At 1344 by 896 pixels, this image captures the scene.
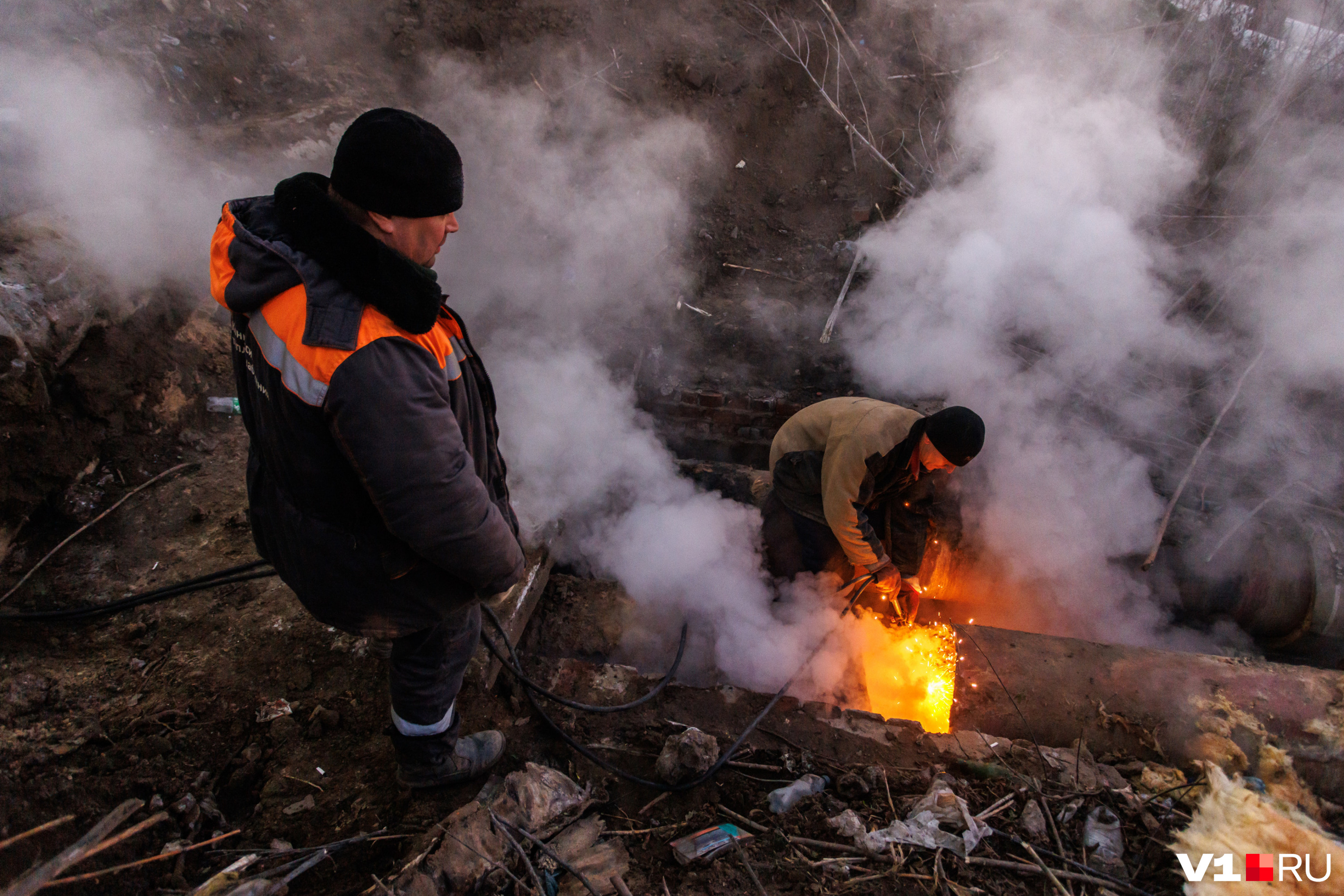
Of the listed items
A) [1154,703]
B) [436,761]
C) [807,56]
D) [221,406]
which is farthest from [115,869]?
[807,56]

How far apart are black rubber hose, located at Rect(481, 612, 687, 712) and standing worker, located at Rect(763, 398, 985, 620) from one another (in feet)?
4.57

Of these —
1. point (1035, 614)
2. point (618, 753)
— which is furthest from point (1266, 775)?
point (618, 753)

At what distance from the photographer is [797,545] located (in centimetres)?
447

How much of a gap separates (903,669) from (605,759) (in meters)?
2.33

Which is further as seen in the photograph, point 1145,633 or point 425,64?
point 425,64

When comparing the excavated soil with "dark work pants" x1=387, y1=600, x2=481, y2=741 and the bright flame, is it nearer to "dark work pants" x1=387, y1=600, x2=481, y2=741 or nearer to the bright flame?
"dark work pants" x1=387, y1=600, x2=481, y2=741

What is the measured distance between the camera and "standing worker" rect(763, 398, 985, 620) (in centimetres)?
348

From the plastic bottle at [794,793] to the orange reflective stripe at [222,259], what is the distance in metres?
2.57

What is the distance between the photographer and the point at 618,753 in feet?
9.34

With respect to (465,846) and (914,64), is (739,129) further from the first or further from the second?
(465,846)

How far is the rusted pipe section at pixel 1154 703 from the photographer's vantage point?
10.1 feet

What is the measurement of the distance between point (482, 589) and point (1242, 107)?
680cm

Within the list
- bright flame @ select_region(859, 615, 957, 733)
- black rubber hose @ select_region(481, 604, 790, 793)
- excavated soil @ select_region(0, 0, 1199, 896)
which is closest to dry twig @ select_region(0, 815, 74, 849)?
excavated soil @ select_region(0, 0, 1199, 896)

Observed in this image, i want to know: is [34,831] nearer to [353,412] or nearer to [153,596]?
[353,412]
